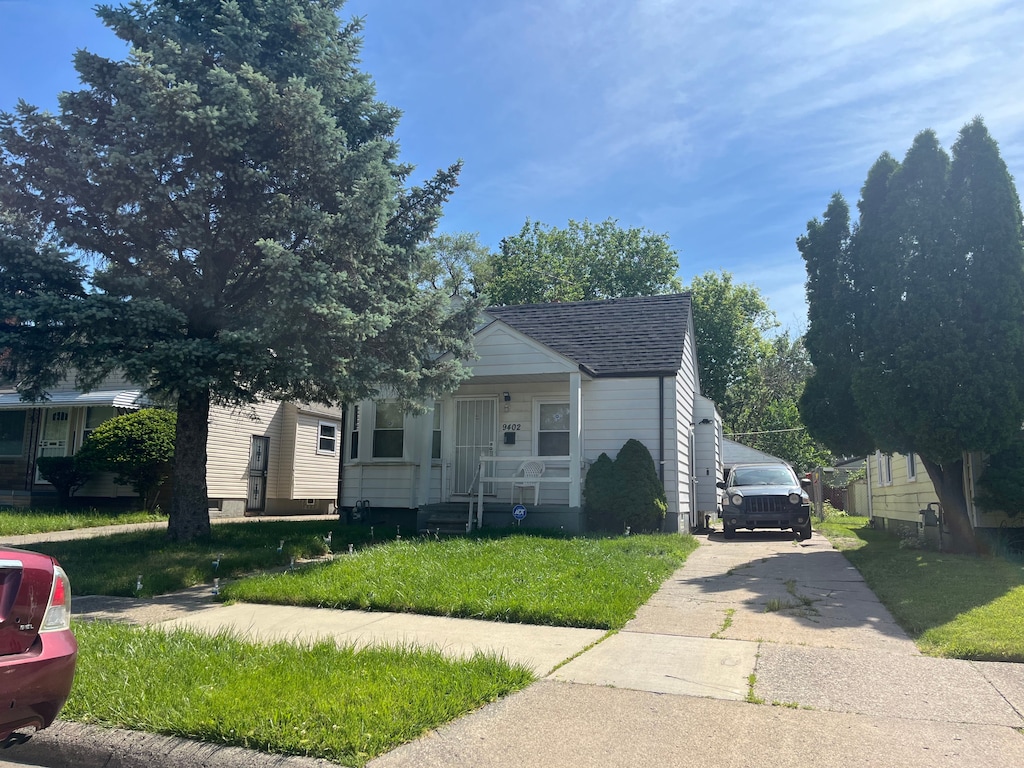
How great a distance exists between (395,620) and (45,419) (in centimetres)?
1734

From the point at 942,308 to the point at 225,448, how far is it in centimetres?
1790

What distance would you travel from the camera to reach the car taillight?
11.7 ft

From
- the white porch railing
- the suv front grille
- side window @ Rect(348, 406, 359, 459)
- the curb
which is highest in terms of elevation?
side window @ Rect(348, 406, 359, 459)

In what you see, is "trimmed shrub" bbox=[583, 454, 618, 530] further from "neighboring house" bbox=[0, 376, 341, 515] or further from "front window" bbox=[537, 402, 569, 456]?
"neighboring house" bbox=[0, 376, 341, 515]

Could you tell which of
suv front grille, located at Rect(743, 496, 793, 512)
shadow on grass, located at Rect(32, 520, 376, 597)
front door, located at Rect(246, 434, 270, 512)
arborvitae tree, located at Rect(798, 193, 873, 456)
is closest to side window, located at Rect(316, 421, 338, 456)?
front door, located at Rect(246, 434, 270, 512)

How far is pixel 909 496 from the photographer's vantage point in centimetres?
1547

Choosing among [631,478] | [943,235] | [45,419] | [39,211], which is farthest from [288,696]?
[45,419]

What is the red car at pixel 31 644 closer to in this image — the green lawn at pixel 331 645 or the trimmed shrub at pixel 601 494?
the green lawn at pixel 331 645

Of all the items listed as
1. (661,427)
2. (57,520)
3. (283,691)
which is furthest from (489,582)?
(57,520)

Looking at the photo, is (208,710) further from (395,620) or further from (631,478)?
(631,478)

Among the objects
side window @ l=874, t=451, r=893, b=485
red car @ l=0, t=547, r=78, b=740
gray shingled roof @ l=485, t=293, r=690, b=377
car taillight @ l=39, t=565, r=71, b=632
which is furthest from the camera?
side window @ l=874, t=451, r=893, b=485

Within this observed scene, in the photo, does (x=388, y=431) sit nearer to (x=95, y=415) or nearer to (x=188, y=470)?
(x=188, y=470)

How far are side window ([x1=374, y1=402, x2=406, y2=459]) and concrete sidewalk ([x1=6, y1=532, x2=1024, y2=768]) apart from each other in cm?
754

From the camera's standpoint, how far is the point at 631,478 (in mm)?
13930
